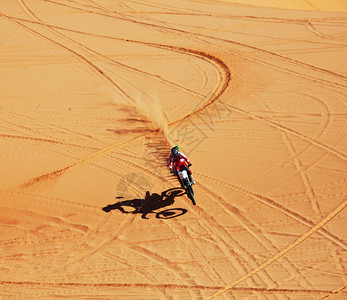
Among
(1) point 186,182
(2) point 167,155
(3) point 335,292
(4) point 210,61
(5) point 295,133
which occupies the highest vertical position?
(4) point 210,61

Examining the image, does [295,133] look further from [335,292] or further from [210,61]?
[210,61]

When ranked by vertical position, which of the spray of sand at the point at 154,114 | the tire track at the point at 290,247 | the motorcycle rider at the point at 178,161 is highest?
the spray of sand at the point at 154,114

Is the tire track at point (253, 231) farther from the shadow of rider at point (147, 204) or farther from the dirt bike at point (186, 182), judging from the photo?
the shadow of rider at point (147, 204)

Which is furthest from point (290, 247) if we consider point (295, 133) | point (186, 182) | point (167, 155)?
point (295, 133)

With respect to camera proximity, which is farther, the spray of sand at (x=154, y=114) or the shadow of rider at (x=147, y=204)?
the spray of sand at (x=154, y=114)

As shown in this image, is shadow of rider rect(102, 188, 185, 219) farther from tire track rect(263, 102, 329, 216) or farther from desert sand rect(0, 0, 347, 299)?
tire track rect(263, 102, 329, 216)

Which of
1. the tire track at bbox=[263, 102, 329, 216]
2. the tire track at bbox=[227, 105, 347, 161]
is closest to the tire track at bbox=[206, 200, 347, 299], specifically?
the tire track at bbox=[263, 102, 329, 216]

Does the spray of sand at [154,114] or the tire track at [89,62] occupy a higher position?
the tire track at [89,62]

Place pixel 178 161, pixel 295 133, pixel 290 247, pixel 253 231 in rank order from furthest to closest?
1. pixel 295 133
2. pixel 178 161
3. pixel 253 231
4. pixel 290 247

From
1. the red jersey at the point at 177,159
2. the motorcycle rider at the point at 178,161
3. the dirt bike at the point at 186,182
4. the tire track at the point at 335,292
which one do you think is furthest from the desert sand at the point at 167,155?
the red jersey at the point at 177,159
